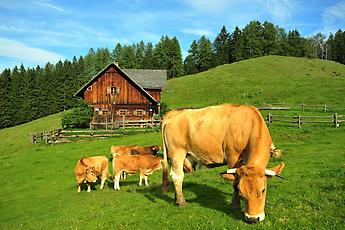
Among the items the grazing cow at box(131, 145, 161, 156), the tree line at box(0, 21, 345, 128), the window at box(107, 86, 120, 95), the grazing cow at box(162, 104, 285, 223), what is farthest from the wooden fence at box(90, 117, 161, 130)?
the tree line at box(0, 21, 345, 128)

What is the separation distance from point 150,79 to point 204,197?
47.0m

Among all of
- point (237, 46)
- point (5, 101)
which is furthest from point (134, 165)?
point (237, 46)

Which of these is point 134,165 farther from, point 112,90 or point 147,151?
point 112,90

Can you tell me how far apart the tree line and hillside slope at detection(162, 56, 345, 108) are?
17.4 meters

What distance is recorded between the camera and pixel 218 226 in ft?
26.7

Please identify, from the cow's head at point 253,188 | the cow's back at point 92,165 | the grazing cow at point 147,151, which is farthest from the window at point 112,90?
the cow's head at point 253,188

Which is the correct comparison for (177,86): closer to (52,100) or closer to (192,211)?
(52,100)

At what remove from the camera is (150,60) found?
11281 centimetres

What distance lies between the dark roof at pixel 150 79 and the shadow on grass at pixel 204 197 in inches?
1633

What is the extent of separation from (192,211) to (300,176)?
18.2ft

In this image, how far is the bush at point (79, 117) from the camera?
4531 cm

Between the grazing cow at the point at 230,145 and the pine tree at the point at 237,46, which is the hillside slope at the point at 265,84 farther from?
the grazing cow at the point at 230,145

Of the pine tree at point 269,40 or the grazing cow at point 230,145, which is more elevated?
the pine tree at point 269,40

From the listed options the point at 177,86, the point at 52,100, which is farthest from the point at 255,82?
the point at 52,100
